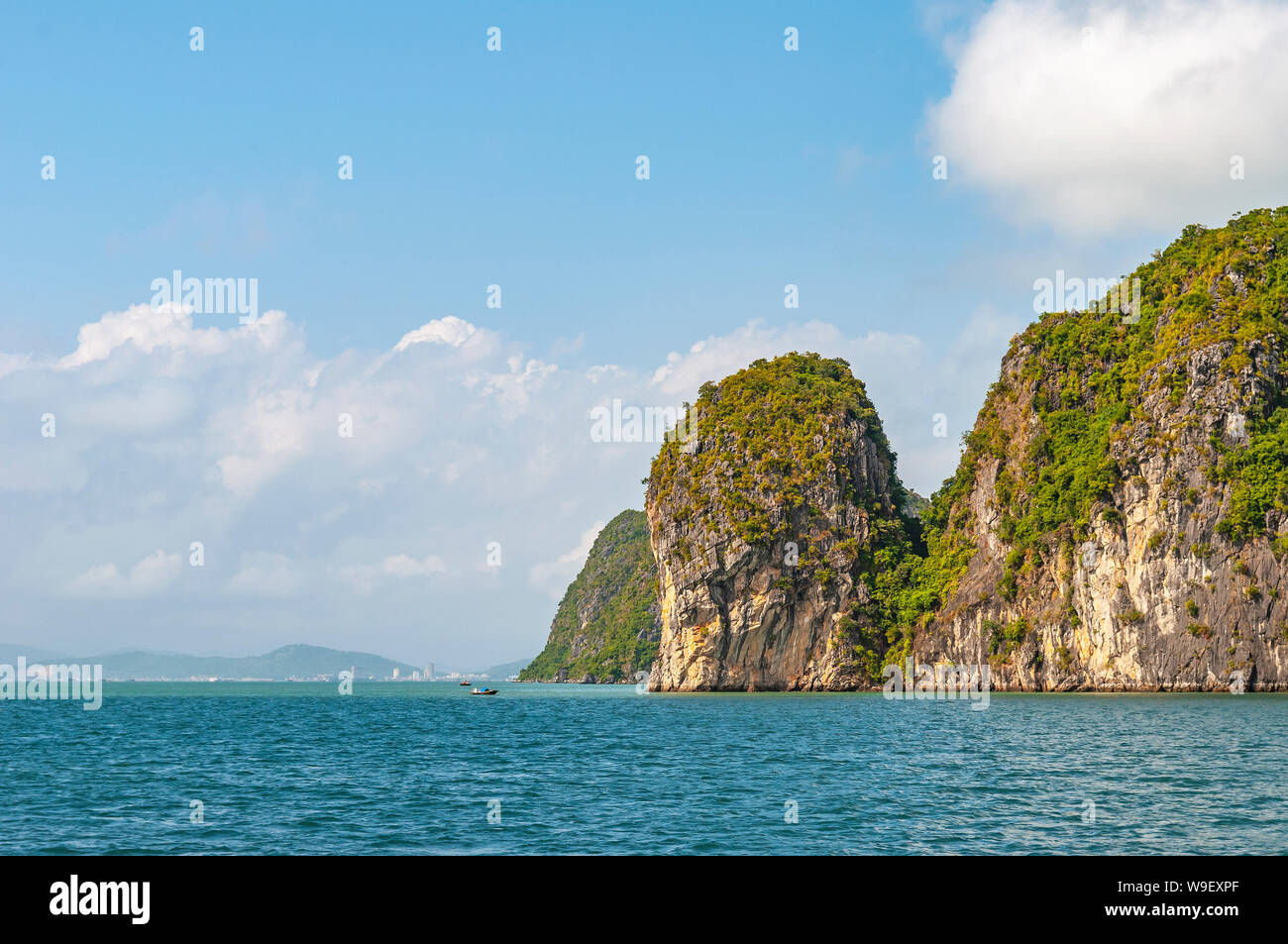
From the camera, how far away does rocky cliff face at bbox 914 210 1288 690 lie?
83812 mm

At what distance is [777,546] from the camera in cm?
11212

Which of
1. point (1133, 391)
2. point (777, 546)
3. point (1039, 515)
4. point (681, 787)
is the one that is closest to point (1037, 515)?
point (1039, 515)

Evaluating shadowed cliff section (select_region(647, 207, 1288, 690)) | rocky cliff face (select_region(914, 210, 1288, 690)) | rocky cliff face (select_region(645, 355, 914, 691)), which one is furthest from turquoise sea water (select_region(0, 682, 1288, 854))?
rocky cliff face (select_region(645, 355, 914, 691))

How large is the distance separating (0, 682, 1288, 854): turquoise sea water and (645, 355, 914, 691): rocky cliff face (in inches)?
1913

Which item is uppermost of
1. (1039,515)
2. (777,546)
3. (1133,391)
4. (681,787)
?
(1133,391)

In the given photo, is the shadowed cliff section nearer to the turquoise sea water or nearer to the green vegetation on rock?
the green vegetation on rock

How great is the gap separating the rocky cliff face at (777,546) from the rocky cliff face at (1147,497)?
9.55m

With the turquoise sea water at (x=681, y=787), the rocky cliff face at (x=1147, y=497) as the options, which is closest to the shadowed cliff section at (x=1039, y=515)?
the rocky cliff face at (x=1147, y=497)

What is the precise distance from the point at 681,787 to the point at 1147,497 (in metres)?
69.8

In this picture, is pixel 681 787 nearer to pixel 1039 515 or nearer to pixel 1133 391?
pixel 1039 515

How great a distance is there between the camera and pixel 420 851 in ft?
74.6
